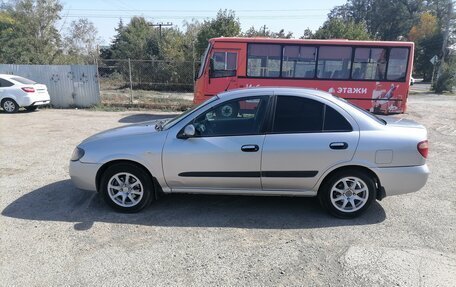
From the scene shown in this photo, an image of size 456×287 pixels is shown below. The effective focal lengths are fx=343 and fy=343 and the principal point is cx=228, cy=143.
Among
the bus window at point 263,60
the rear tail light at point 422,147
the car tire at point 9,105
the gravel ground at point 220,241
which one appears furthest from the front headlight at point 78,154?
the car tire at point 9,105

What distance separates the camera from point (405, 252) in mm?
3551

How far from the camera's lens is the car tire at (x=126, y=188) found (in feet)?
14.3

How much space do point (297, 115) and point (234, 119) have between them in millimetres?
799

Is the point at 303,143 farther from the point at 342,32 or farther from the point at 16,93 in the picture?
the point at 342,32

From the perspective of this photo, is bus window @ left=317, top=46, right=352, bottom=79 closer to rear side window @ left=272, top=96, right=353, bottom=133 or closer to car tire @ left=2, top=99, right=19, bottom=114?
rear side window @ left=272, top=96, right=353, bottom=133

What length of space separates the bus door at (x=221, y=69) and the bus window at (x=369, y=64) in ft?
13.1

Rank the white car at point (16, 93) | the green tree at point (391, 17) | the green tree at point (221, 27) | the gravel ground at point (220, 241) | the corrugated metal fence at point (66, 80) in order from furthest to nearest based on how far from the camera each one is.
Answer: the green tree at point (391, 17) < the green tree at point (221, 27) < the corrugated metal fence at point (66, 80) < the white car at point (16, 93) < the gravel ground at point (220, 241)

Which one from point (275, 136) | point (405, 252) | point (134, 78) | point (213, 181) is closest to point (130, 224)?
point (213, 181)

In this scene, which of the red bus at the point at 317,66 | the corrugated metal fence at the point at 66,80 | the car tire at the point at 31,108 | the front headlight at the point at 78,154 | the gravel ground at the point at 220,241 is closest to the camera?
the gravel ground at the point at 220,241

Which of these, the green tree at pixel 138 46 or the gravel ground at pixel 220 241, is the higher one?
the green tree at pixel 138 46

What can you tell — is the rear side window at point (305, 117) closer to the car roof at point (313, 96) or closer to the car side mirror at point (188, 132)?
the car roof at point (313, 96)

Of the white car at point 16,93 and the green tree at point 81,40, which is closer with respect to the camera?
the white car at point 16,93

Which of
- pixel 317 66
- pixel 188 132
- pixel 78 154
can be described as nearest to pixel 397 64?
pixel 317 66

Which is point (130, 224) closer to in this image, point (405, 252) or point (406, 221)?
point (405, 252)
